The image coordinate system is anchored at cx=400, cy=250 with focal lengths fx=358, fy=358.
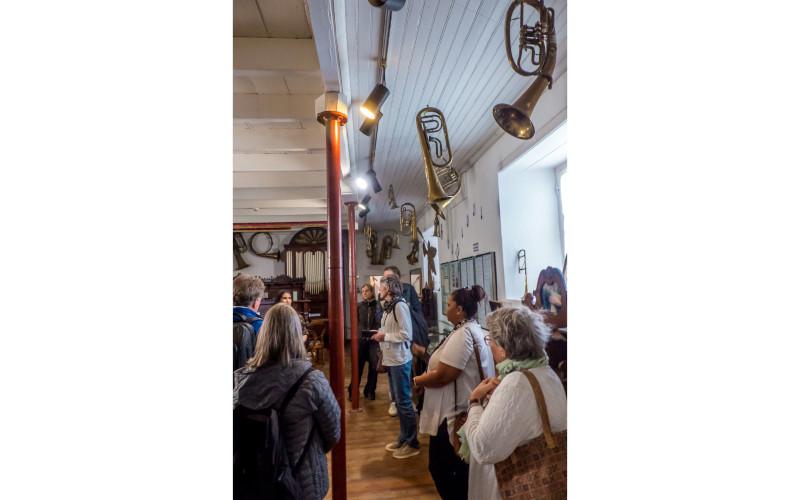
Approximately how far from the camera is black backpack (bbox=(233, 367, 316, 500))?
1078mm

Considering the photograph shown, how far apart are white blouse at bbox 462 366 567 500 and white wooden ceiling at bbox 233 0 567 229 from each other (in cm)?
148

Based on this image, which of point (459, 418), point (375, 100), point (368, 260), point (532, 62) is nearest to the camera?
point (532, 62)

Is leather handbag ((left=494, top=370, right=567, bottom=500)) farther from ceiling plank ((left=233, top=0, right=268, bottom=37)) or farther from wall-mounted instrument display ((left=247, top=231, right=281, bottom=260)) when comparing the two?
wall-mounted instrument display ((left=247, top=231, right=281, bottom=260))

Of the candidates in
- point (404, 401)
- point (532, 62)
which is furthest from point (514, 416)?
point (404, 401)

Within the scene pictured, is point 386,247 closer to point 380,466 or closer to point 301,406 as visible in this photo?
point 380,466

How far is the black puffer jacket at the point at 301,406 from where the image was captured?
3.90 ft

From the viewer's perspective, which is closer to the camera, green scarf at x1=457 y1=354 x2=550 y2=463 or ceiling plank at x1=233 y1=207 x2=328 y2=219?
green scarf at x1=457 y1=354 x2=550 y2=463

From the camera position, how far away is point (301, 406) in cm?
122

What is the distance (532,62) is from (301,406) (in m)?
1.57

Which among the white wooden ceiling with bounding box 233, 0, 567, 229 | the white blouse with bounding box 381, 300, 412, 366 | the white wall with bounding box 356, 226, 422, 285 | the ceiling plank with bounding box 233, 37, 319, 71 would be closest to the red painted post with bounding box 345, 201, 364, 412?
the white blouse with bounding box 381, 300, 412, 366
